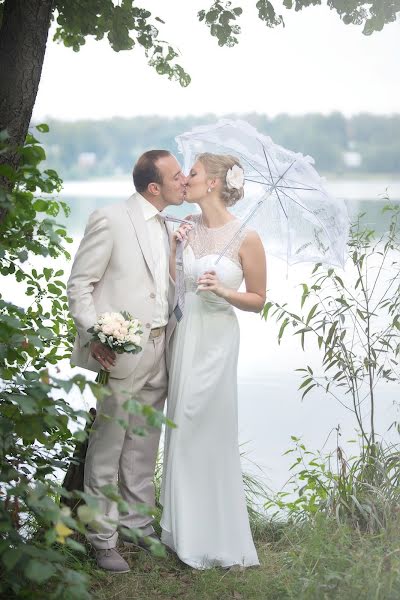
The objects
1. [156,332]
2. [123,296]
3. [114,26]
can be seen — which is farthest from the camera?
[114,26]

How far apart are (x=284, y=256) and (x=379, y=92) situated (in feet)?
19.4

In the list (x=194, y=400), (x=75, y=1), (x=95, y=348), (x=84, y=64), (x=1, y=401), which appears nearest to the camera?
(x=1, y=401)

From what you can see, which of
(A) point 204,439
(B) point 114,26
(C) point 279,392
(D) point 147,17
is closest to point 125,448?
(A) point 204,439

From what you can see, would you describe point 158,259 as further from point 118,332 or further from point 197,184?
point 118,332

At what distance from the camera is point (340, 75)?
9.10 m

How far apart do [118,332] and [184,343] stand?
19.7 inches

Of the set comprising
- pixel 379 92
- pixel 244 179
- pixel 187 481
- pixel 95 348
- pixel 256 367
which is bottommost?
pixel 256 367

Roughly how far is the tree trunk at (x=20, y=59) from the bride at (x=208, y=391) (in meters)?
0.71

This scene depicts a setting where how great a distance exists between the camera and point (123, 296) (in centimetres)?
365

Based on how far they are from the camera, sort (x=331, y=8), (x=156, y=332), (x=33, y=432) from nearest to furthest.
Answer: (x=33, y=432) → (x=156, y=332) → (x=331, y=8)

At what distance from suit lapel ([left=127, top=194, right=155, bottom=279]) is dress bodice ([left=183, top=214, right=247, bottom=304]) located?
0.16m

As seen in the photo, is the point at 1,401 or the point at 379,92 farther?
the point at 379,92

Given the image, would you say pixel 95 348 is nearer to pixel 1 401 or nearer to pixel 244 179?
pixel 1 401

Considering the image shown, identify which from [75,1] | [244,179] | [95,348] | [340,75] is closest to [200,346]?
[95,348]
